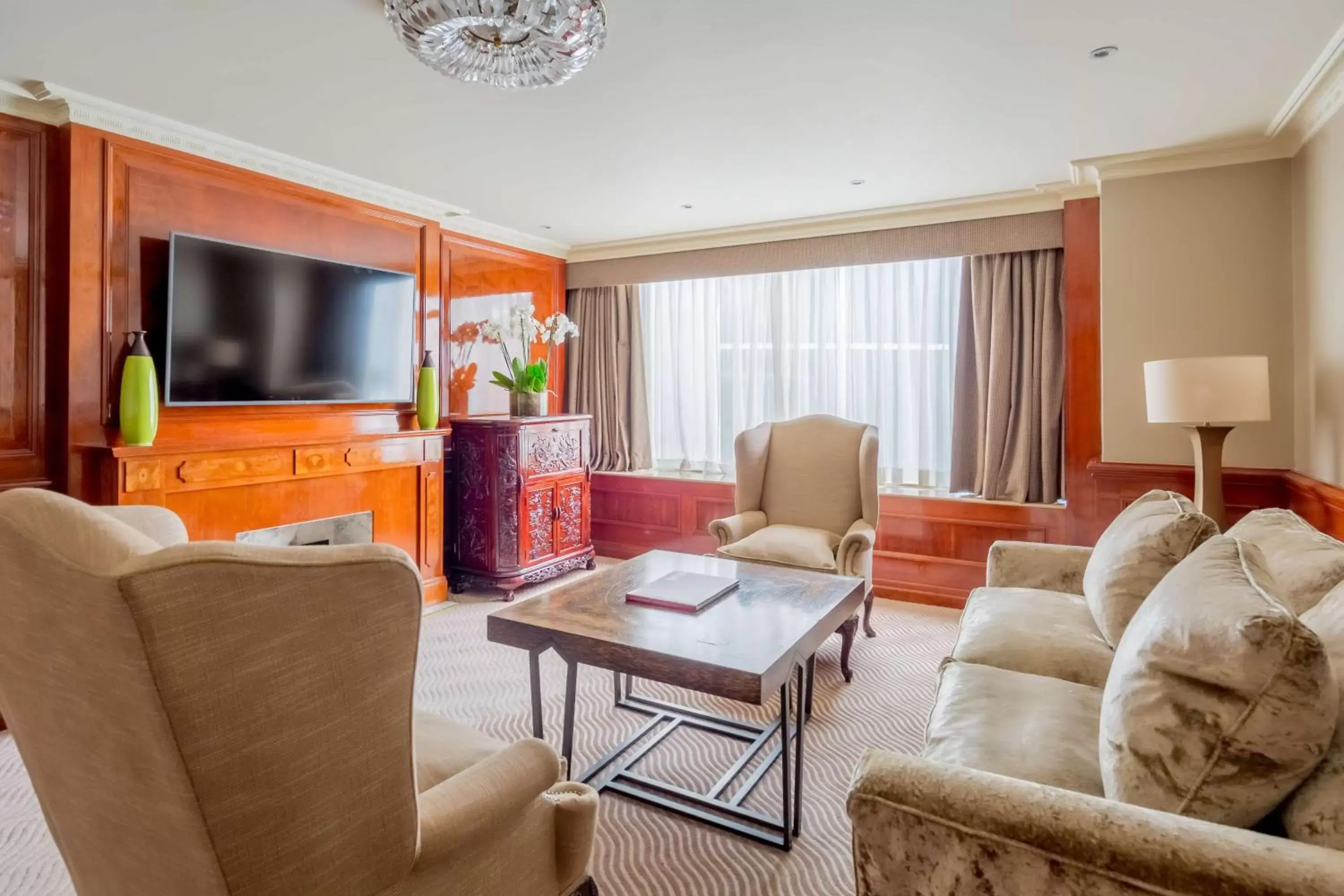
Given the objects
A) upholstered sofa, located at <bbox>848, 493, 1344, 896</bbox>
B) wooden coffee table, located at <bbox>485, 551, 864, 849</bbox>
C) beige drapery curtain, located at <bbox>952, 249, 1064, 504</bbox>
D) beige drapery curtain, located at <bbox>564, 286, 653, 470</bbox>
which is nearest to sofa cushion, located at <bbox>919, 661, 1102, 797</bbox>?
upholstered sofa, located at <bbox>848, 493, 1344, 896</bbox>

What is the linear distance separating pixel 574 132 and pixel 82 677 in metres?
2.73

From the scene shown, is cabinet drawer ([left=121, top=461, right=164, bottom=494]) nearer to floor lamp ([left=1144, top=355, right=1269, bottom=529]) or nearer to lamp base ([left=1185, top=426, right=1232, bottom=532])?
floor lamp ([left=1144, top=355, right=1269, bottom=529])

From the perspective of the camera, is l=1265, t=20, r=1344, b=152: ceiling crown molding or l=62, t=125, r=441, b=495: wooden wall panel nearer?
l=1265, t=20, r=1344, b=152: ceiling crown molding

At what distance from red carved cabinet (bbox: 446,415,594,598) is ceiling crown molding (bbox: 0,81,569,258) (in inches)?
52.2

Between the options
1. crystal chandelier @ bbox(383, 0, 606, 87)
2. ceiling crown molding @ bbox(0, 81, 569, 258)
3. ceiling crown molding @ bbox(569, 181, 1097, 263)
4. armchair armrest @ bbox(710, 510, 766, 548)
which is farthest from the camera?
ceiling crown molding @ bbox(569, 181, 1097, 263)

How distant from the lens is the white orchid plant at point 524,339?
15.2ft

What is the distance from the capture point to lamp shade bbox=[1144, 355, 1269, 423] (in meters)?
2.72

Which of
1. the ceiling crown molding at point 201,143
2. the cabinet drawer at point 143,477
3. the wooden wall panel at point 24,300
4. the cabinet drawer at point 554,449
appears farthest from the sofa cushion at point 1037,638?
the ceiling crown molding at point 201,143

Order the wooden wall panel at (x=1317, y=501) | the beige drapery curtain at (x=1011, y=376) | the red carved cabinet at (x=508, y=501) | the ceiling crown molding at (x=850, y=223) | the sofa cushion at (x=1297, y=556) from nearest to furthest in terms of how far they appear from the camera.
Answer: the sofa cushion at (x=1297, y=556)
the wooden wall panel at (x=1317, y=501)
the ceiling crown molding at (x=850, y=223)
the beige drapery curtain at (x=1011, y=376)
the red carved cabinet at (x=508, y=501)

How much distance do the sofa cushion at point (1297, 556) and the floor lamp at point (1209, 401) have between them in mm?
817

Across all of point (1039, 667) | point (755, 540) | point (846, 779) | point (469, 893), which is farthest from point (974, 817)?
point (755, 540)

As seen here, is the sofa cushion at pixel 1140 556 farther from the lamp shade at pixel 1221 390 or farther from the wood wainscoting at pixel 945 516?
the wood wainscoting at pixel 945 516

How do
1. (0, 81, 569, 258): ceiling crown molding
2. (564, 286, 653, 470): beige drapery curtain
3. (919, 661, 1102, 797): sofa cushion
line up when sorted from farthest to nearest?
(564, 286, 653, 470): beige drapery curtain, (0, 81, 569, 258): ceiling crown molding, (919, 661, 1102, 797): sofa cushion

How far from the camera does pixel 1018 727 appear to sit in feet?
5.14
